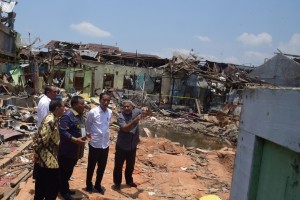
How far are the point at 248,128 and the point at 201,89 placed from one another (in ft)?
84.7

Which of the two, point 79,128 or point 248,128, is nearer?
point 248,128

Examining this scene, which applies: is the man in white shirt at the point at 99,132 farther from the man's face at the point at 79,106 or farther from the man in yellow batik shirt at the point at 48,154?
the man in yellow batik shirt at the point at 48,154

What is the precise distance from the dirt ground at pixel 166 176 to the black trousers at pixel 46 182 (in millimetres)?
911

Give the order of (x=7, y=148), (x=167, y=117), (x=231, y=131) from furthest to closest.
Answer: (x=167, y=117), (x=231, y=131), (x=7, y=148)

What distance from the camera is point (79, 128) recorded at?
5.70 meters

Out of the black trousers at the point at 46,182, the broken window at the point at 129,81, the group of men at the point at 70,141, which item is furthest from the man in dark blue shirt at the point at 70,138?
the broken window at the point at 129,81

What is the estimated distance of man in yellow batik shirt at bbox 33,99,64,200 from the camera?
4.80 m

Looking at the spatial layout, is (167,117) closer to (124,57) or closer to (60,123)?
(124,57)

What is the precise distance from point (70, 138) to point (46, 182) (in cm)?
82

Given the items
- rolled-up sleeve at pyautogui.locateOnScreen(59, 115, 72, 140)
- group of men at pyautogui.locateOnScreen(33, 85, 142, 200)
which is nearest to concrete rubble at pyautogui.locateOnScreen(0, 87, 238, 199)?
group of men at pyautogui.locateOnScreen(33, 85, 142, 200)

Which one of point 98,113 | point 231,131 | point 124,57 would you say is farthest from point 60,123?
point 124,57

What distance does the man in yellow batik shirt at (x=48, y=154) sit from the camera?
4.80m

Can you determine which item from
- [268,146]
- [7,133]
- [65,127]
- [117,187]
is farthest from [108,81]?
[268,146]

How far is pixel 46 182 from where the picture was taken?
16.2 ft
